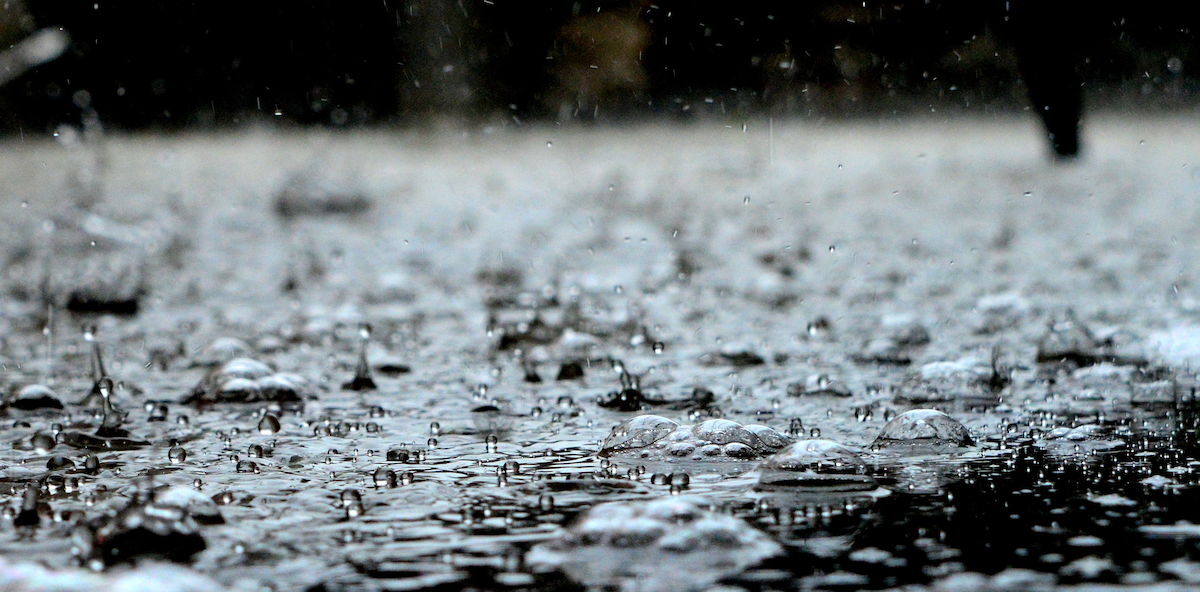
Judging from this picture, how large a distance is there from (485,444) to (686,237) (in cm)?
304

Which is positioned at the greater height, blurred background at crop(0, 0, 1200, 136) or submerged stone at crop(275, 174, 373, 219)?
blurred background at crop(0, 0, 1200, 136)

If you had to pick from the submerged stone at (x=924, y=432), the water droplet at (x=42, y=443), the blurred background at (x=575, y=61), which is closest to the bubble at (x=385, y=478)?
the water droplet at (x=42, y=443)

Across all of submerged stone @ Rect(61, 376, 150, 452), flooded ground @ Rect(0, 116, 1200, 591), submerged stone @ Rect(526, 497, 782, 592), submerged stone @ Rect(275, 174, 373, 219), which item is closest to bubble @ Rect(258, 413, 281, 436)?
flooded ground @ Rect(0, 116, 1200, 591)

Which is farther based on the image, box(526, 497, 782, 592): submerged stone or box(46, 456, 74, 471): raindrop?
box(46, 456, 74, 471): raindrop

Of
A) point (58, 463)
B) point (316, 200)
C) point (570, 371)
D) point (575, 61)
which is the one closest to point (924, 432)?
point (570, 371)

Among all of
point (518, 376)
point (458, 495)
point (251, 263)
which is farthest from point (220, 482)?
point (251, 263)

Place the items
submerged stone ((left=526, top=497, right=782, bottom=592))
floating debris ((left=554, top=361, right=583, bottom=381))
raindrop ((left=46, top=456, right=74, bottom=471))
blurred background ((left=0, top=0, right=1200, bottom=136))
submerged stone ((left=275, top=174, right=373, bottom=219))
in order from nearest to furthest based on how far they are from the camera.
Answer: submerged stone ((left=526, top=497, right=782, bottom=592))
raindrop ((left=46, top=456, right=74, bottom=471))
floating debris ((left=554, top=361, right=583, bottom=381))
submerged stone ((left=275, top=174, right=373, bottom=219))
blurred background ((left=0, top=0, right=1200, bottom=136))

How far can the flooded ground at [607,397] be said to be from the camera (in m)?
0.96

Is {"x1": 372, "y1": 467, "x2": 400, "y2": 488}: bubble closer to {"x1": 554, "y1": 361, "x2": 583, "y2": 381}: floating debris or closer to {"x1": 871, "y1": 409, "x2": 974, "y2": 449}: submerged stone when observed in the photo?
{"x1": 871, "y1": 409, "x2": 974, "y2": 449}: submerged stone

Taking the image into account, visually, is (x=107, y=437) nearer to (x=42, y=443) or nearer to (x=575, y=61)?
(x=42, y=443)

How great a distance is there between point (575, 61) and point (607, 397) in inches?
246

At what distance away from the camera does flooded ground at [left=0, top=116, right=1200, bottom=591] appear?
962mm

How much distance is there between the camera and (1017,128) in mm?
7910

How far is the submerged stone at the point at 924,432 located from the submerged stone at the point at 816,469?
0.10 m
